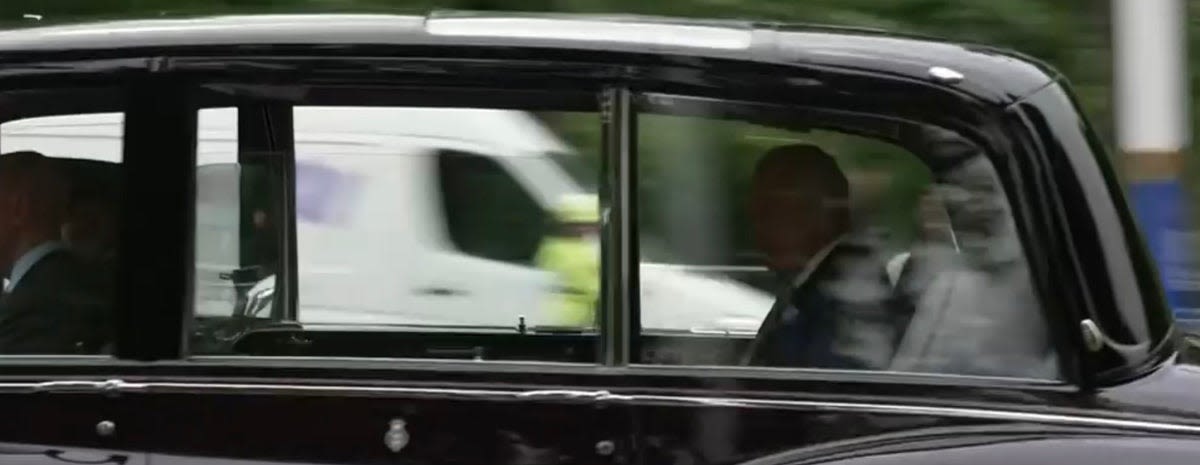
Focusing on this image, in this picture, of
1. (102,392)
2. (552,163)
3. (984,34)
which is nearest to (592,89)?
(552,163)

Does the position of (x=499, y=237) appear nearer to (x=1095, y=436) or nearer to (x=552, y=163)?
(x=552, y=163)

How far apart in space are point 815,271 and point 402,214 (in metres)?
0.74

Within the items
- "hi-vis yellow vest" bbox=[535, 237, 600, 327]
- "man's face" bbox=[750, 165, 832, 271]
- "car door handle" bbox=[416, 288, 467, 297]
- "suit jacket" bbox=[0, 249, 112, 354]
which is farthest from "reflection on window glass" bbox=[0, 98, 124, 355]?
"man's face" bbox=[750, 165, 832, 271]

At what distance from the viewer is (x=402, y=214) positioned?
2885 mm

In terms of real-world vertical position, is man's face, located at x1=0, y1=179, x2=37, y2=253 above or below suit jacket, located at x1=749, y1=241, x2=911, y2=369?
above

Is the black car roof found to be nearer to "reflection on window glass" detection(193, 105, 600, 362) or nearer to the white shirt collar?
"reflection on window glass" detection(193, 105, 600, 362)

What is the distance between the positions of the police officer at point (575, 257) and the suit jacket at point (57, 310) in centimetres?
80

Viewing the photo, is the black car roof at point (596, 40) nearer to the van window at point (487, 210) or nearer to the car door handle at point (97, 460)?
the van window at point (487, 210)

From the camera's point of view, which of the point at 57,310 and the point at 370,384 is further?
the point at 57,310

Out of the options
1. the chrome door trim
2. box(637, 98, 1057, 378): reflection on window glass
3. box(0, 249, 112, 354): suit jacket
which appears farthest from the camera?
box(0, 249, 112, 354): suit jacket

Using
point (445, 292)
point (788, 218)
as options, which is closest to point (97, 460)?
point (445, 292)

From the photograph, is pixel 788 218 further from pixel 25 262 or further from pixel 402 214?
pixel 25 262

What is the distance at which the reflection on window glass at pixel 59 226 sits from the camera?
290cm

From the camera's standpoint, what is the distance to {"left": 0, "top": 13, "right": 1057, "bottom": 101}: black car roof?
2834 millimetres
